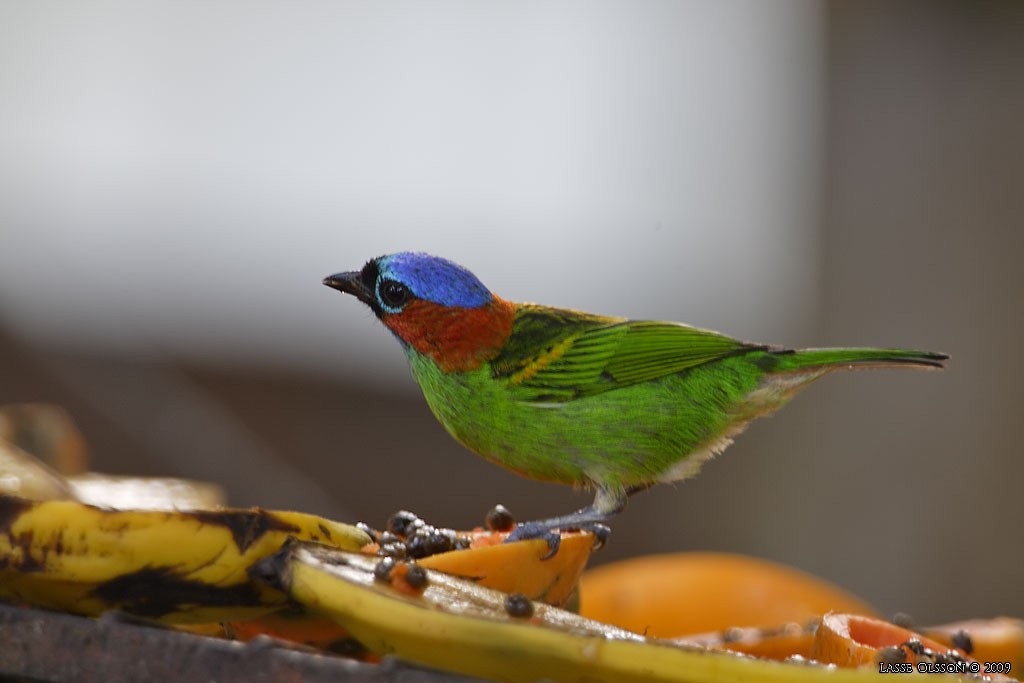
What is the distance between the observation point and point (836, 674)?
1045 millimetres

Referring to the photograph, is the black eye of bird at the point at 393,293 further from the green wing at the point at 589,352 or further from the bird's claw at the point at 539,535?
the bird's claw at the point at 539,535

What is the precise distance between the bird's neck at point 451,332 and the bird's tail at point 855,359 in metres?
0.49

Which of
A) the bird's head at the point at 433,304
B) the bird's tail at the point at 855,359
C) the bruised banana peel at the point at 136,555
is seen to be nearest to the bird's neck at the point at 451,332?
the bird's head at the point at 433,304

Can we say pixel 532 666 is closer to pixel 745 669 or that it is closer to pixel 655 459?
pixel 745 669

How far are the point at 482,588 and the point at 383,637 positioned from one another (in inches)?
6.5

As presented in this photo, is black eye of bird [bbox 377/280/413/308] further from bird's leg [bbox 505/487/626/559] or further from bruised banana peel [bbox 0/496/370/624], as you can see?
bruised banana peel [bbox 0/496/370/624]

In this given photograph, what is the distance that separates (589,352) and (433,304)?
0.30 m

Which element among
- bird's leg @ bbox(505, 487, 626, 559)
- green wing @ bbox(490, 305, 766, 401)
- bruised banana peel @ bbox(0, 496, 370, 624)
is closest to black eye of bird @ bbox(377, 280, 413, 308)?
green wing @ bbox(490, 305, 766, 401)

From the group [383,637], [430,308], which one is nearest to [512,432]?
[430,308]

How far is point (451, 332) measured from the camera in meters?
1.85

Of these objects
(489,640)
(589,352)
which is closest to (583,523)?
(589,352)

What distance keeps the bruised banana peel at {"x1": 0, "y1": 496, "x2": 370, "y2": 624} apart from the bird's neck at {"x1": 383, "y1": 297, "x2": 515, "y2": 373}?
0.65 metres

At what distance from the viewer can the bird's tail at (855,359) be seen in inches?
71.5

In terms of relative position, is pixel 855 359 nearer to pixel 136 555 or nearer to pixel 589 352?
pixel 589 352
